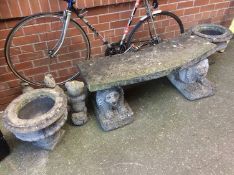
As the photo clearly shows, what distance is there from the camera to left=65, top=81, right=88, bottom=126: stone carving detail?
8.16 ft

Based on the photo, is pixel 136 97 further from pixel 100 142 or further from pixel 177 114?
pixel 100 142

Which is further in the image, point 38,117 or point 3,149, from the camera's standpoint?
point 3,149

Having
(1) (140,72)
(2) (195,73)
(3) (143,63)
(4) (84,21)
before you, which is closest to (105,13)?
(4) (84,21)

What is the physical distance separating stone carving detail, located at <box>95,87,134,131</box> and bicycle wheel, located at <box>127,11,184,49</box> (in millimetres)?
848

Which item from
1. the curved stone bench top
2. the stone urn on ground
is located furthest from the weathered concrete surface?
the curved stone bench top

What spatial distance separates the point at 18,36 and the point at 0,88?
643mm

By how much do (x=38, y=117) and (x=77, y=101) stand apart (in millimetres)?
517

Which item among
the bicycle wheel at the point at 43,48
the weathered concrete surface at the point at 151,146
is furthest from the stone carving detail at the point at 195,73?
the bicycle wheel at the point at 43,48

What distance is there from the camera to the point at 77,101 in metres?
2.55

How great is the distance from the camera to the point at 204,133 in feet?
8.04

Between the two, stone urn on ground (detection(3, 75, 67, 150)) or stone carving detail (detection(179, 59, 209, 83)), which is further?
stone carving detail (detection(179, 59, 209, 83))

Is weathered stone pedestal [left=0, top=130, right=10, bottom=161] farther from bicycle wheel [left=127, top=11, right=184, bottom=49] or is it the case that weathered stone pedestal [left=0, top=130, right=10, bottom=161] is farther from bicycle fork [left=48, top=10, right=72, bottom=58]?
bicycle wheel [left=127, top=11, right=184, bottom=49]

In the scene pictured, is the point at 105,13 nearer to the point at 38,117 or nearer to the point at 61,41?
the point at 61,41

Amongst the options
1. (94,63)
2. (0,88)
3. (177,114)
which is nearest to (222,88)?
(177,114)
